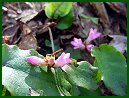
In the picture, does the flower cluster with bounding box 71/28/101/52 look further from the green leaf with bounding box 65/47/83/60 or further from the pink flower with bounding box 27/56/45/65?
the pink flower with bounding box 27/56/45/65

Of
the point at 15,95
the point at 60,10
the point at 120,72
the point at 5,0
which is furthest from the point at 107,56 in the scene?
the point at 5,0

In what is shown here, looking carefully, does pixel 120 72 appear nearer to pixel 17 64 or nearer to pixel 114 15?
pixel 17 64

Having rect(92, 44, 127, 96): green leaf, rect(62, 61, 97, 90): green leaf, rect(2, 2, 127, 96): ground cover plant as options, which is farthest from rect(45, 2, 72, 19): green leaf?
rect(62, 61, 97, 90): green leaf

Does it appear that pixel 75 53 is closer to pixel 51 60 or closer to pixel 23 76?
pixel 51 60

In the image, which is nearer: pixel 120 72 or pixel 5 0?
pixel 120 72

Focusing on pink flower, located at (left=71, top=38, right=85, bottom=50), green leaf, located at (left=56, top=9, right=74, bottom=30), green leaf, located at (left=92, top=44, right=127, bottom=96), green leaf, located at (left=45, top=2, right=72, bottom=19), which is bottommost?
green leaf, located at (left=92, top=44, right=127, bottom=96)
